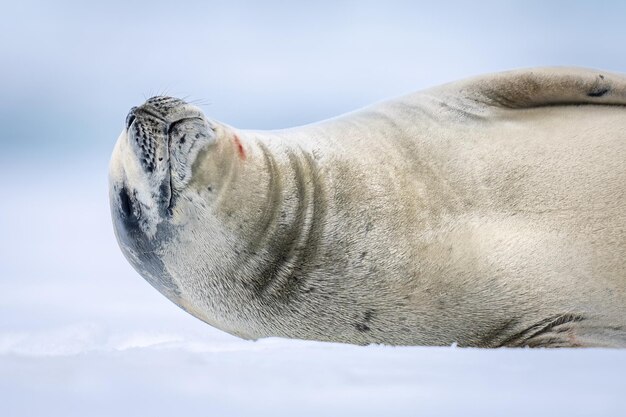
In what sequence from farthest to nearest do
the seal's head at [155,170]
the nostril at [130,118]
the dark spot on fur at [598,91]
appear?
the dark spot on fur at [598,91]
the nostril at [130,118]
the seal's head at [155,170]

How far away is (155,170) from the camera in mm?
3248

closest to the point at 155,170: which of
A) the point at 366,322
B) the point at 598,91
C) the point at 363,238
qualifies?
the point at 363,238

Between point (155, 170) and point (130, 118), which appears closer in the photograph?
point (155, 170)

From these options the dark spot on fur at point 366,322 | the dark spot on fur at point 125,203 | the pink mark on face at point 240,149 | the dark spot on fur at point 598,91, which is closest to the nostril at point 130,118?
the dark spot on fur at point 125,203

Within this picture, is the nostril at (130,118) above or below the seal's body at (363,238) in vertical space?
above

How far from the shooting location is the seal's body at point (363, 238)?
10.8ft

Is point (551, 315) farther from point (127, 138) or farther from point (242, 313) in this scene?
point (127, 138)

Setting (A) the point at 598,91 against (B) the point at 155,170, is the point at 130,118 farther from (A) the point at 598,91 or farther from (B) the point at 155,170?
(A) the point at 598,91

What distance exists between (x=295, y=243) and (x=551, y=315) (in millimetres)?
1001

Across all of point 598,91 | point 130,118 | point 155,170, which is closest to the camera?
point 155,170

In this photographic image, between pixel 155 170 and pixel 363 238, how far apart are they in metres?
0.82

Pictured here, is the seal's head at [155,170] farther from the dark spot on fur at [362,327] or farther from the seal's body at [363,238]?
the dark spot on fur at [362,327]

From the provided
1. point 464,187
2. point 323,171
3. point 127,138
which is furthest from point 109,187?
point 464,187

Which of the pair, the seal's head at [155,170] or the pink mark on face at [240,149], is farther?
the pink mark on face at [240,149]
